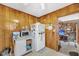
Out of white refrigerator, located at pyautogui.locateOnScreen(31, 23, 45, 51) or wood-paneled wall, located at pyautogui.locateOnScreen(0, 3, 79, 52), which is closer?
wood-paneled wall, located at pyautogui.locateOnScreen(0, 3, 79, 52)

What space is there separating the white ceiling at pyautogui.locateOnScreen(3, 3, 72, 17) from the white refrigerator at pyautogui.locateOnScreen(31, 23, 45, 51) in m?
0.19

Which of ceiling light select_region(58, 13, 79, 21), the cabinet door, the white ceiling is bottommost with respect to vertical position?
the cabinet door

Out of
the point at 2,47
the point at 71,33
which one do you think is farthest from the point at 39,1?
the point at 2,47

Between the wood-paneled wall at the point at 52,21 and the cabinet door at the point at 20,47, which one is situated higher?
the wood-paneled wall at the point at 52,21

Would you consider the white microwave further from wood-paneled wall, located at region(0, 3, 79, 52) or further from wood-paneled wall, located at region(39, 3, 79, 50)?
wood-paneled wall, located at region(39, 3, 79, 50)

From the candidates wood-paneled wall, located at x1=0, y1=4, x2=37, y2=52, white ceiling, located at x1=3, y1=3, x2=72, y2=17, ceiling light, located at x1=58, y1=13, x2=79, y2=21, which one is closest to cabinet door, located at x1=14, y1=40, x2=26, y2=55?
wood-paneled wall, located at x1=0, y1=4, x2=37, y2=52

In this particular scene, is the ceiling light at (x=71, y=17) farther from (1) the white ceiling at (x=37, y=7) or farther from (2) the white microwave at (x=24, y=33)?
(2) the white microwave at (x=24, y=33)

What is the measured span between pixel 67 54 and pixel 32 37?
0.62 m

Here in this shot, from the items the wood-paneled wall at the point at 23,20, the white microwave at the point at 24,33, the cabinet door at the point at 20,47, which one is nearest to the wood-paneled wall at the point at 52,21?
the wood-paneled wall at the point at 23,20

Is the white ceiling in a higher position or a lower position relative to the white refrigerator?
higher

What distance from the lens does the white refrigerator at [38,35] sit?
1.63 meters

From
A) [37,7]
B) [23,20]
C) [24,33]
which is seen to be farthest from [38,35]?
[37,7]

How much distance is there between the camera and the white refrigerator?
1.63 m

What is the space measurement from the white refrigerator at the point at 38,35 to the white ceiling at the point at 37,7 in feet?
0.61
